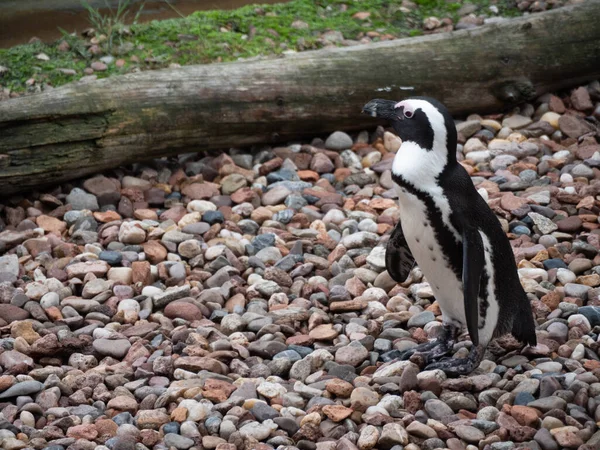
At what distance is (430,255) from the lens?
3338 mm

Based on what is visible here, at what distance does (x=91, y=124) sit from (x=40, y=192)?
1.46 feet

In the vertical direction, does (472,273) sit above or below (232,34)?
above

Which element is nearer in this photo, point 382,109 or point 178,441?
point 178,441

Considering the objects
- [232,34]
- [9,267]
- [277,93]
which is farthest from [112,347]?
[232,34]

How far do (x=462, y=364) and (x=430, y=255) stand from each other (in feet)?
1.34

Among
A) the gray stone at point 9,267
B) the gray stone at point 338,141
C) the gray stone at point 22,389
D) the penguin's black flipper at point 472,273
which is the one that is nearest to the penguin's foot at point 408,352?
the penguin's black flipper at point 472,273

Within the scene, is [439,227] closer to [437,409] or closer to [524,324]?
[524,324]

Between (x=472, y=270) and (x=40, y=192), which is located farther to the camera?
(x=40, y=192)

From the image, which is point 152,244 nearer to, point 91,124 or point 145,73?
point 91,124

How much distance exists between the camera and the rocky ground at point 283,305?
9.99 feet

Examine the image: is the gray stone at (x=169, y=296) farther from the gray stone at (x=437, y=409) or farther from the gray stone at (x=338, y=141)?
the gray stone at (x=338, y=141)

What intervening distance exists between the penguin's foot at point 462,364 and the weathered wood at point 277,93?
193cm

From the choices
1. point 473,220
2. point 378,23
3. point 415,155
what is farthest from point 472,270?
point 378,23

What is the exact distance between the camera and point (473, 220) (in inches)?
128
